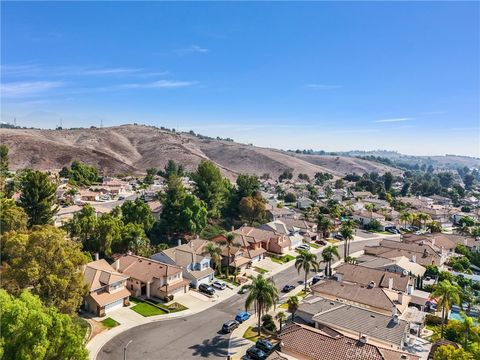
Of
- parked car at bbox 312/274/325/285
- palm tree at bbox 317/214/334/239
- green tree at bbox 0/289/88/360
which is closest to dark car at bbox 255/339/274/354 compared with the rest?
green tree at bbox 0/289/88/360

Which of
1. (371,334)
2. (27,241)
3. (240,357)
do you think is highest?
(27,241)

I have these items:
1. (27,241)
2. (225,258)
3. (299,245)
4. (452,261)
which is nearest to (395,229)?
(452,261)

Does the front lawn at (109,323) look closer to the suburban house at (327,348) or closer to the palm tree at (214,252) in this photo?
the palm tree at (214,252)

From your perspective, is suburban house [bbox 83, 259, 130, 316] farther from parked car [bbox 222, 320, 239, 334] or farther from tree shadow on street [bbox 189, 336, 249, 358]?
parked car [bbox 222, 320, 239, 334]

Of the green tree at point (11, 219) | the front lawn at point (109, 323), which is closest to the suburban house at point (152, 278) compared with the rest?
the front lawn at point (109, 323)

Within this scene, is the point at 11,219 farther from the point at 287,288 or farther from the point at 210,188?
the point at 210,188

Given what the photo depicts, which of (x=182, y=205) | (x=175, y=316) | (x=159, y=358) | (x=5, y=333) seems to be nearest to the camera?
(x=5, y=333)

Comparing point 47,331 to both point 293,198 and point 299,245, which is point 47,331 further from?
point 293,198

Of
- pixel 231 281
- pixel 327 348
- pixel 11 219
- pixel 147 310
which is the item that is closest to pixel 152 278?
pixel 147 310
